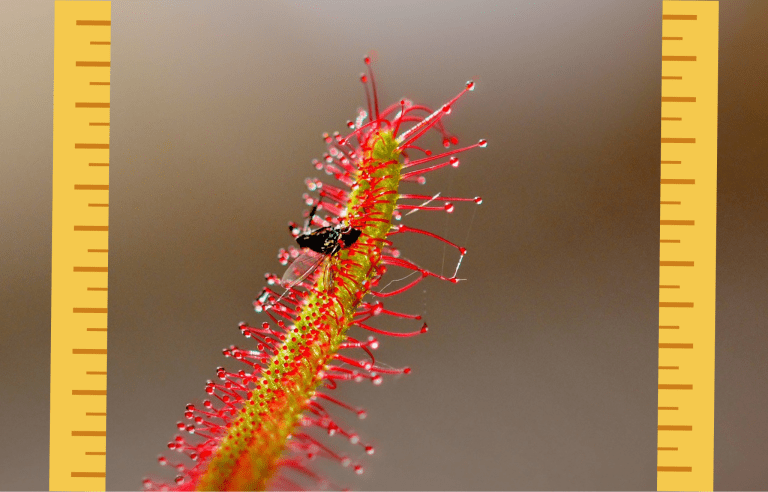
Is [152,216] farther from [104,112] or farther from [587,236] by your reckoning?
[587,236]

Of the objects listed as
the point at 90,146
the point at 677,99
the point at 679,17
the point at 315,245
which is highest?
the point at 679,17

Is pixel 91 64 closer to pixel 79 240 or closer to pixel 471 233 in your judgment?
pixel 79 240

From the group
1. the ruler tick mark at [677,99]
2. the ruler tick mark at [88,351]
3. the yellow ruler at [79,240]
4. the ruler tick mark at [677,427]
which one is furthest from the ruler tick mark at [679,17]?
the ruler tick mark at [88,351]

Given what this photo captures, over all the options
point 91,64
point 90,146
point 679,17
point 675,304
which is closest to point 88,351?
point 90,146

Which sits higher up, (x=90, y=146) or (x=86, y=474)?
(x=90, y=146)

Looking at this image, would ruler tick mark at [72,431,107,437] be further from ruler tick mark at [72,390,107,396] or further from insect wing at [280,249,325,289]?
insect wing at [280,249,325,289]

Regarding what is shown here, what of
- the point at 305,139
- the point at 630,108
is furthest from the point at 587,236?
the point at 305,139
